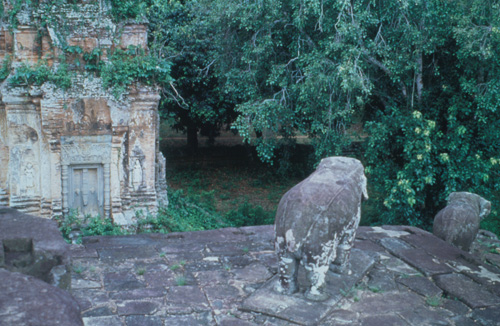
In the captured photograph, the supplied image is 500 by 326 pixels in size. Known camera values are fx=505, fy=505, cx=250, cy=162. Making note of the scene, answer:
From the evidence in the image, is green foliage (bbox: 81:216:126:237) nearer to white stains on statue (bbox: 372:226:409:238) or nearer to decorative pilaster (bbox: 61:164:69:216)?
decorative pilaster (bbox: 61:164:69:216)

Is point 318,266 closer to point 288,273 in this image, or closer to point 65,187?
point 288,273

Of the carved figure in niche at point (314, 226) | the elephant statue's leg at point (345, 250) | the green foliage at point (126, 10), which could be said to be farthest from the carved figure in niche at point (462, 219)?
the green foliage at point (126, 10)

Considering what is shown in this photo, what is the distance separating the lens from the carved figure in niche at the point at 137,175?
30.4 feet

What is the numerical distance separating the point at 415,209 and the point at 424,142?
215cm

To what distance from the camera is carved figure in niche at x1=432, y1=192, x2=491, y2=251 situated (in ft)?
24.5

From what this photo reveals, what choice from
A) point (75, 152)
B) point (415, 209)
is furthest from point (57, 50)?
point (415, 209)

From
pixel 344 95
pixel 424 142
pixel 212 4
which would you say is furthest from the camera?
pixel 212 4

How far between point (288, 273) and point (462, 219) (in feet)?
11.9

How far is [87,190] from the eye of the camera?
29.9 ft

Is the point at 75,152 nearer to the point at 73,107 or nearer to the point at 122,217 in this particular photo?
the point at 73,107

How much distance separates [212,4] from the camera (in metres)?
12.1

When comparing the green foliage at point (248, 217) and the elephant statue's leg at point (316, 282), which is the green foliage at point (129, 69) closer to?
the green foliage at point (248, 217)

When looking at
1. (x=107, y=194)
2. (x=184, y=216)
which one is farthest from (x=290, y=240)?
(x=184, y=216)

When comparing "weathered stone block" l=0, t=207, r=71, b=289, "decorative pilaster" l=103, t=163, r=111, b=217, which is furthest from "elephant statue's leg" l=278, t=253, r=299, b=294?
"decorative pilaster" l=103, t=163, r=111, b=217
